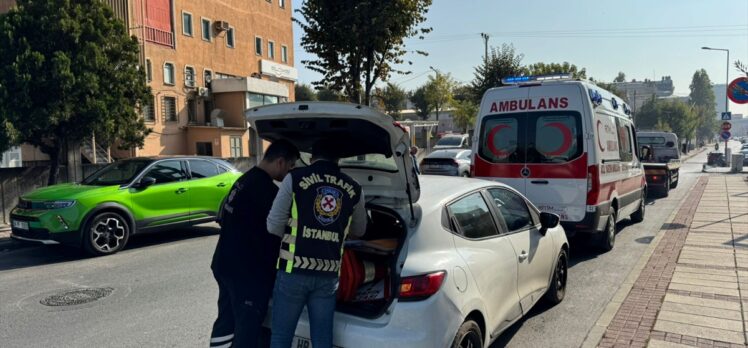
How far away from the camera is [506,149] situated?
796cm

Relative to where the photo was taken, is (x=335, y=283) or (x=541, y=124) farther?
(x=541, y=124)

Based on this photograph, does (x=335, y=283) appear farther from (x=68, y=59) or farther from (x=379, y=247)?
(x=68, y=59)

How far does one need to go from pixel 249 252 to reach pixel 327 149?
834 millimetres

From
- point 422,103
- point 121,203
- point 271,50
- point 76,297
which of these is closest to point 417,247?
point 76,297

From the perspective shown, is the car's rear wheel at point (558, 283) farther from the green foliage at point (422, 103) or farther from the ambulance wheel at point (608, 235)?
the green foliage at point (422, 103)

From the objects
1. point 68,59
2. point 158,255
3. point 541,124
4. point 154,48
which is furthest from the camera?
point 154,48

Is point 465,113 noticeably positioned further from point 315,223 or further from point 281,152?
point 315,223

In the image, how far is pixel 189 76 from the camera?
29094 mm

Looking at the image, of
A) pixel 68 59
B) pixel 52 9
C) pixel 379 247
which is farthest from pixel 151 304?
pixel 52 9

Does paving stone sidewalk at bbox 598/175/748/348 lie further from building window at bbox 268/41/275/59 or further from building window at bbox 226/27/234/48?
building window at bbox 268/41/275/59

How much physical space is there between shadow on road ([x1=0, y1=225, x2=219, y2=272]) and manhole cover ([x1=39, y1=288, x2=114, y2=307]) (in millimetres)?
2138

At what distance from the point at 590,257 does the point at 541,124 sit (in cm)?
217

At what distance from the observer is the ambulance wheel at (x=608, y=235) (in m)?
Result: 7.84

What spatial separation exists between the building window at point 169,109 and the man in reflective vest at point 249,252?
26.1 m
